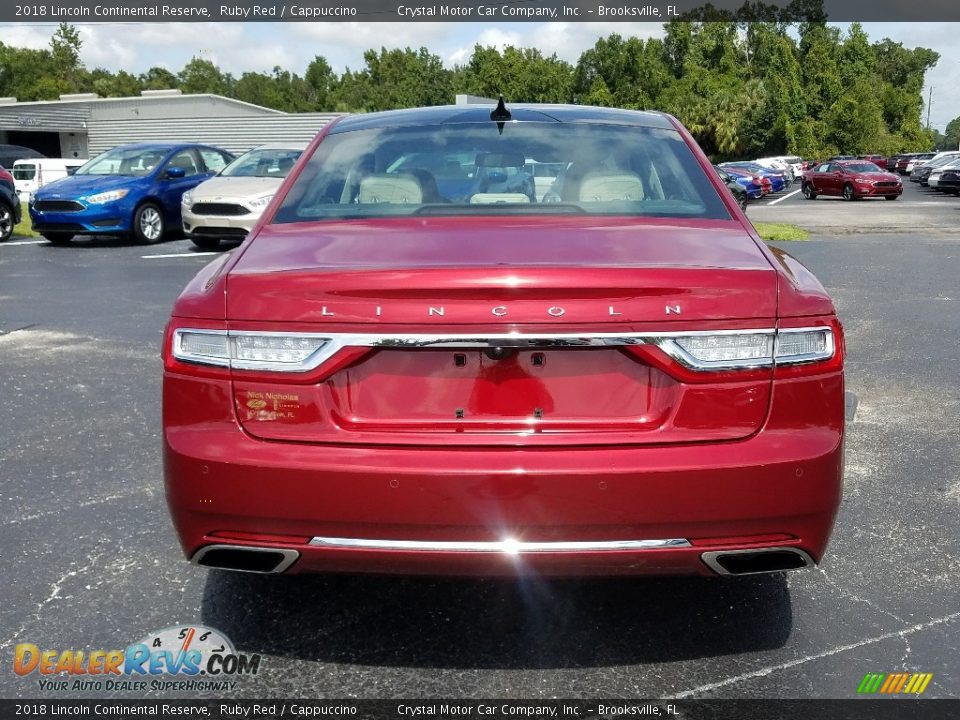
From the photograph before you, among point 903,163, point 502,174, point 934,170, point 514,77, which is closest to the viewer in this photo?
point 502,174

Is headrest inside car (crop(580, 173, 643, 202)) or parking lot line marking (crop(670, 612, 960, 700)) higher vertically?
headrest inside car (crop(580, 173, 643, 202))

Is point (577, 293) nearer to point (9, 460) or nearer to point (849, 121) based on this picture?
point (9, 460)

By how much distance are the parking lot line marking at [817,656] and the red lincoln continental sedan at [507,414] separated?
0.40m

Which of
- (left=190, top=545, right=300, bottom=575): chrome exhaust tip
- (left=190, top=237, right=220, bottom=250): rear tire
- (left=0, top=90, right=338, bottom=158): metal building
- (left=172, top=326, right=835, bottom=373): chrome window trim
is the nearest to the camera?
(left=172, top=326, right=835, bottom=373): chrome window trim

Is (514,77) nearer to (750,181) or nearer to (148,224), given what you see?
(750,181)

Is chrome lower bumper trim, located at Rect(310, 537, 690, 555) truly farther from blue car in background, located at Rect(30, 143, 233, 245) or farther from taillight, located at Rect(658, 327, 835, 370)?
blue car in background, located at Rect(30, 143, 233, 245)

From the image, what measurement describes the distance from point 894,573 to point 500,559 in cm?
180

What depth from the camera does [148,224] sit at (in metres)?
16.2

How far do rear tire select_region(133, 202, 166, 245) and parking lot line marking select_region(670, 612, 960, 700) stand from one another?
1474cm

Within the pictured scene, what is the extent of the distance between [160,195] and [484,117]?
1376cm

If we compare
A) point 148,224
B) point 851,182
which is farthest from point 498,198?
point 851,182

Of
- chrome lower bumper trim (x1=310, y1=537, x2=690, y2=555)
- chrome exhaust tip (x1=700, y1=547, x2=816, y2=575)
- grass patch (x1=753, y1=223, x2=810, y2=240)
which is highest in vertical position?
chrome lower bumper trim (x1=310, y1=537, x2=690, y2=555)

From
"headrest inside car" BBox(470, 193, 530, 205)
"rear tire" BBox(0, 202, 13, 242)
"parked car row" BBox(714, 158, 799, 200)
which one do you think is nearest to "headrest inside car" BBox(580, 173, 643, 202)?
"headrest inside car" BBox(470, 193, 530, 205)

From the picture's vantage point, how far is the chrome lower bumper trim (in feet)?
8.40
